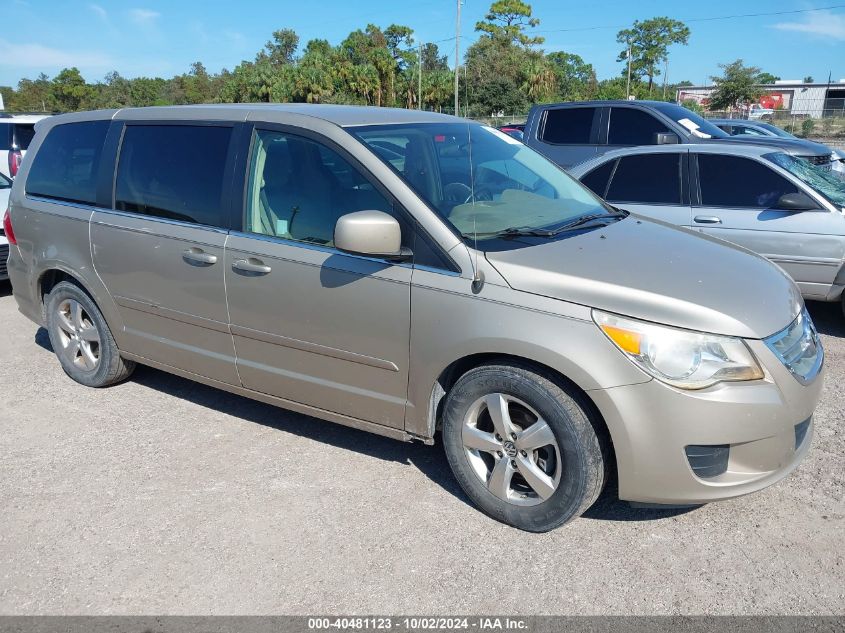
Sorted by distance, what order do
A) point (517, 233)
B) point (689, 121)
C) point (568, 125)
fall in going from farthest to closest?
point (568, 125) → point (689, 121) → point (517, 233)

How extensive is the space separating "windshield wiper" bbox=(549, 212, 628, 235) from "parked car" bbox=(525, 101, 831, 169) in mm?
5623

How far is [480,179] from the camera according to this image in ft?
12.4

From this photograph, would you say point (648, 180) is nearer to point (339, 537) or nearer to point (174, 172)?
point (174, 172)

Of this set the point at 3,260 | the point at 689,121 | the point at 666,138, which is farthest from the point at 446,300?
the point at 689,121

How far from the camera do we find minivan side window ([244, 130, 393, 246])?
348 cm

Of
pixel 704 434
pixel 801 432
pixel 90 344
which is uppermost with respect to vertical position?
pixel 704 434

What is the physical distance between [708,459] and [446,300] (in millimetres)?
1253

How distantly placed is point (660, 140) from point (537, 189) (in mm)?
5886

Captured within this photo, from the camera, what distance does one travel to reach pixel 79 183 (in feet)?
15.2

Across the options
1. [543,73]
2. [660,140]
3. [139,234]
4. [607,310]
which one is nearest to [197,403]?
[139,234]

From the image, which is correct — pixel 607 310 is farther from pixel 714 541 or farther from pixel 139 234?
pixel 139 234

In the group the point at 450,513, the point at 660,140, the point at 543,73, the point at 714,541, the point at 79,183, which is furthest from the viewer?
the point at 543,73

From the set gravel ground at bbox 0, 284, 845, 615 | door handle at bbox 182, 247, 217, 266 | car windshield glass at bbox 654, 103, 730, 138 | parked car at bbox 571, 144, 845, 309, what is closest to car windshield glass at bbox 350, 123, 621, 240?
door handle at bbox 182, 247, 217, 266

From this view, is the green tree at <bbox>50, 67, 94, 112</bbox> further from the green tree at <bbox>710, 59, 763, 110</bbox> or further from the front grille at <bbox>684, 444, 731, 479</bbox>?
the front grille at <bbox>684, 444, 731, 479</bbox>
